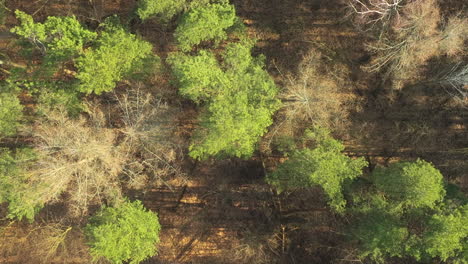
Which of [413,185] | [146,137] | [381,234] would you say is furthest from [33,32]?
[413,185]

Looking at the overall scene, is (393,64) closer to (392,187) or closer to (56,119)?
(392,187)

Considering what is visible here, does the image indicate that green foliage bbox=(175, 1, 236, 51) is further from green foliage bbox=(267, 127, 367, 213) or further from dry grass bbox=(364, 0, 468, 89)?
dry grass bbox=(364, 0, 468, 89)

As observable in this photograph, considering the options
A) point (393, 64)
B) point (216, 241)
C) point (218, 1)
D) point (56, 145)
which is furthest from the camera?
point (216, 241)

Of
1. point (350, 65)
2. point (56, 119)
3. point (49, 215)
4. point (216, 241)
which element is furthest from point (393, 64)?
point (49, 215)

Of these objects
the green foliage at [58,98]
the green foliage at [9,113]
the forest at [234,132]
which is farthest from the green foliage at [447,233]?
the green foliage at [9,113]

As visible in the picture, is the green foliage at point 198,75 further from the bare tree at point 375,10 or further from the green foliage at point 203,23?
the bare tree at point 375,10

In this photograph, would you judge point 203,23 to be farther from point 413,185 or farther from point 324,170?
point 413,185

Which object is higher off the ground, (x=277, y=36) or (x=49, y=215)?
(x=277, y=36)
